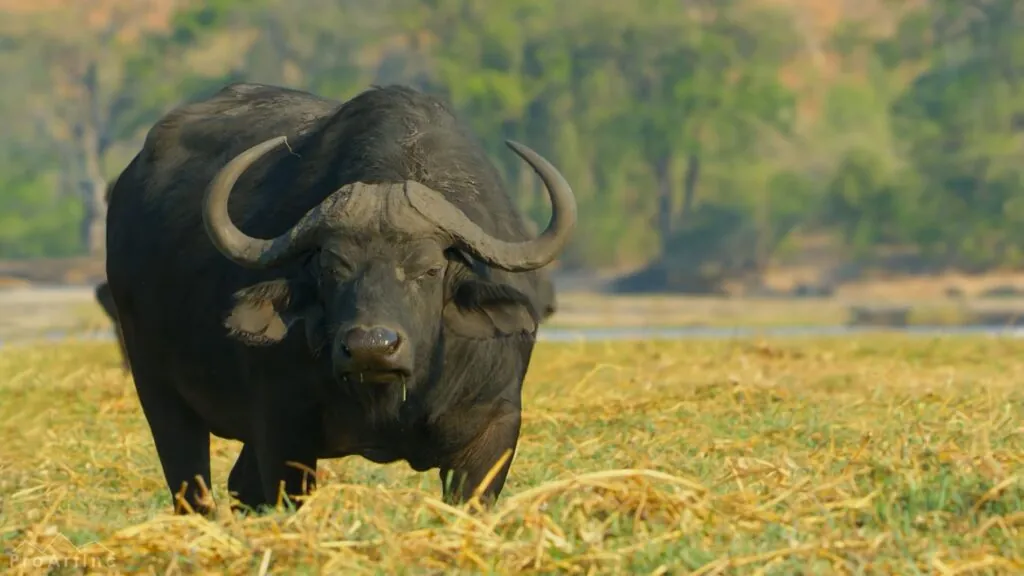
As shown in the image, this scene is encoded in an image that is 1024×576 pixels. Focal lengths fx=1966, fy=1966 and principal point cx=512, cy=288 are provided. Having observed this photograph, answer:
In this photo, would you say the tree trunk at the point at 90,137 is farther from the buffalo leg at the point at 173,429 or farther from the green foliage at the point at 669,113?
the buffalo leg at the point at 173,429

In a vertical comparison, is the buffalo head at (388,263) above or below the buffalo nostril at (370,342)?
above

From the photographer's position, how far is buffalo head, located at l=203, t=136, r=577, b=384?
6086 millimetres

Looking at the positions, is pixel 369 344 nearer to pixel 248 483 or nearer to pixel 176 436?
pixel 248 483

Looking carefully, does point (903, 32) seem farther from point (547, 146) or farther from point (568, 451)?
point (568, 451)

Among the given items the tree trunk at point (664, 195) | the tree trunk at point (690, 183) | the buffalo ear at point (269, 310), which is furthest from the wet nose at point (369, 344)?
the tree trunk at point (690, 183)

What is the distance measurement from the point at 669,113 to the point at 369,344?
4141cm

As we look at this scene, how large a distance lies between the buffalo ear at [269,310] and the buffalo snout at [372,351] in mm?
512

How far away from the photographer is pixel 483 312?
20.9 ft

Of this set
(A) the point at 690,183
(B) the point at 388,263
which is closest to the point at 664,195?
(A) the point at 690,183

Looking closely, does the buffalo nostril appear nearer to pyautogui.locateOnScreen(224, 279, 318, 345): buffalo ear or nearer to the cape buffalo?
the cape buffalo

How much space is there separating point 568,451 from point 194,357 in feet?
6.21

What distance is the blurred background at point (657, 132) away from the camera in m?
39.5

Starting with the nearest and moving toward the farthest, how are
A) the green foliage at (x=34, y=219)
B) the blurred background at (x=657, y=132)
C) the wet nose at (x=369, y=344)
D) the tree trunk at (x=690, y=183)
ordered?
the wet nose at (x=369, y=344) < the blurred background at (x=657, y=132) < the tree trunk at (x=690, y=183) < the green foliage at (x=34, y=219)

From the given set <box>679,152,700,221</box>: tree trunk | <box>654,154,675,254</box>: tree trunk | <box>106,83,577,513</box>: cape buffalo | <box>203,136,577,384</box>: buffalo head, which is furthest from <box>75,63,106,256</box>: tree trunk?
<box>203,136,577,384</box>: buffalo head
